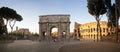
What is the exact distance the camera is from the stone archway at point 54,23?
85.1m

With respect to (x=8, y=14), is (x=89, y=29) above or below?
below

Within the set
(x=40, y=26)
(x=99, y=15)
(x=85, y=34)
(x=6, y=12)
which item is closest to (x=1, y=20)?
(x=6, y=12)

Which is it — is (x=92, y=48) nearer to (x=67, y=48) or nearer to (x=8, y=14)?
(x=67, y=48)

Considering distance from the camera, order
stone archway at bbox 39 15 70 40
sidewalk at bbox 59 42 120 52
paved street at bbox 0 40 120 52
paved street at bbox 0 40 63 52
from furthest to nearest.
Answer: stone archway at bbox 39 15 70 40 → paved street at bbox 0 40 63 52 → paved street at bbox 0 40 120 52 → sidewalk at bbox 59 42 120 52

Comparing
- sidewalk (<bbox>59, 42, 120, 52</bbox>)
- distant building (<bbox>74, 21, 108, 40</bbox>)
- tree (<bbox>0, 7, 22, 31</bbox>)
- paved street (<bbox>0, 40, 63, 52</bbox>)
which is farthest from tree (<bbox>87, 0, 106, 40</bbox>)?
distant building (<bbox>74, 21, 108, 40</bbox>)

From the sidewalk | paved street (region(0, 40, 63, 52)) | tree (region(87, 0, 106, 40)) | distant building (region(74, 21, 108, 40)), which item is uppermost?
tree (region(87, 0, 106, 40))

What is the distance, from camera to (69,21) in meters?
85.1

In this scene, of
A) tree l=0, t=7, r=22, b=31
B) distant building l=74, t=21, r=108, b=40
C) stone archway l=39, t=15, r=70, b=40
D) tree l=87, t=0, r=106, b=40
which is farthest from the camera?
distant building l=74, t=21, r=108, b=40

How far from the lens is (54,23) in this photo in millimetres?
86438

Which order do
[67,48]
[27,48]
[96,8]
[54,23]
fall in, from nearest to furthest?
[67,48]
[27,48]
[96,8]
[54,23]

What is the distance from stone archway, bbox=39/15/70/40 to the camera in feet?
279

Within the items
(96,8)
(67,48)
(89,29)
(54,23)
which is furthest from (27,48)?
(89,29)

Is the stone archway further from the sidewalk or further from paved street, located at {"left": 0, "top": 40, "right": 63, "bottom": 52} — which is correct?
the sidewalk

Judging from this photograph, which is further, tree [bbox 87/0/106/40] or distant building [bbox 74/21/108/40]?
distant building [bbox 74/21/108/40]
